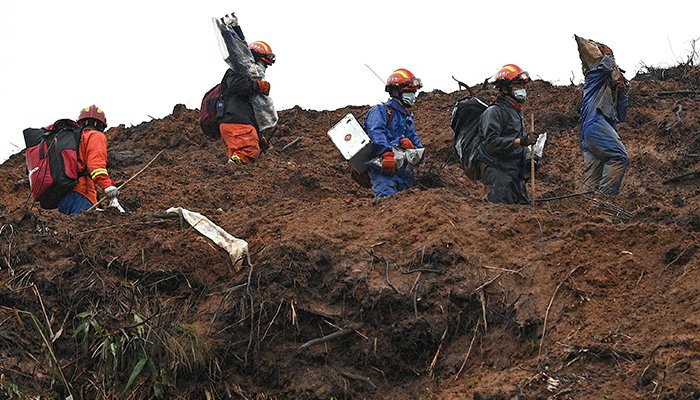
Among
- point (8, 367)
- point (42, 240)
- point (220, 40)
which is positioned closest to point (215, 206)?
point (220, 40)

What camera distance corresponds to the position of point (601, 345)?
6523 mm

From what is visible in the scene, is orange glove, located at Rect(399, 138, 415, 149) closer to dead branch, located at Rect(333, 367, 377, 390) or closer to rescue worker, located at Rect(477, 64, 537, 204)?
rescue worker, located at Rect(477, 64, 537, 204)

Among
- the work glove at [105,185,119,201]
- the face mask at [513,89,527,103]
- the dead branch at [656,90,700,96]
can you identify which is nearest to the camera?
the work glove at [105,185,119,201]

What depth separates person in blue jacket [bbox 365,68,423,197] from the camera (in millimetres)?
10312

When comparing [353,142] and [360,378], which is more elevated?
[353,142]

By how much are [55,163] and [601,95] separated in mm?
5069

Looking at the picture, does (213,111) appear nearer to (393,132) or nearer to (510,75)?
(393,132)

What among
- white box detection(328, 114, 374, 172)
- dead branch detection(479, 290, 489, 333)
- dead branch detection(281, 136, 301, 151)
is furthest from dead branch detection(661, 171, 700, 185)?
dead branch detection(479, 290, 489, 333)

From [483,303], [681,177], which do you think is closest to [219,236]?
[483,303]

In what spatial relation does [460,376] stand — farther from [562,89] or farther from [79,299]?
[562,89]

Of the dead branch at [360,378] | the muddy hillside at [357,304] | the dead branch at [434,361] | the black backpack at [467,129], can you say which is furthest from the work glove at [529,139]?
the dead branch at [360,378]

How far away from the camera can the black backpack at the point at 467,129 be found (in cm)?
1023

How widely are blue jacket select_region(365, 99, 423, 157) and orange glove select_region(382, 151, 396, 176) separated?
0.06 meters

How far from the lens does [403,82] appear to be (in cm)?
1059
